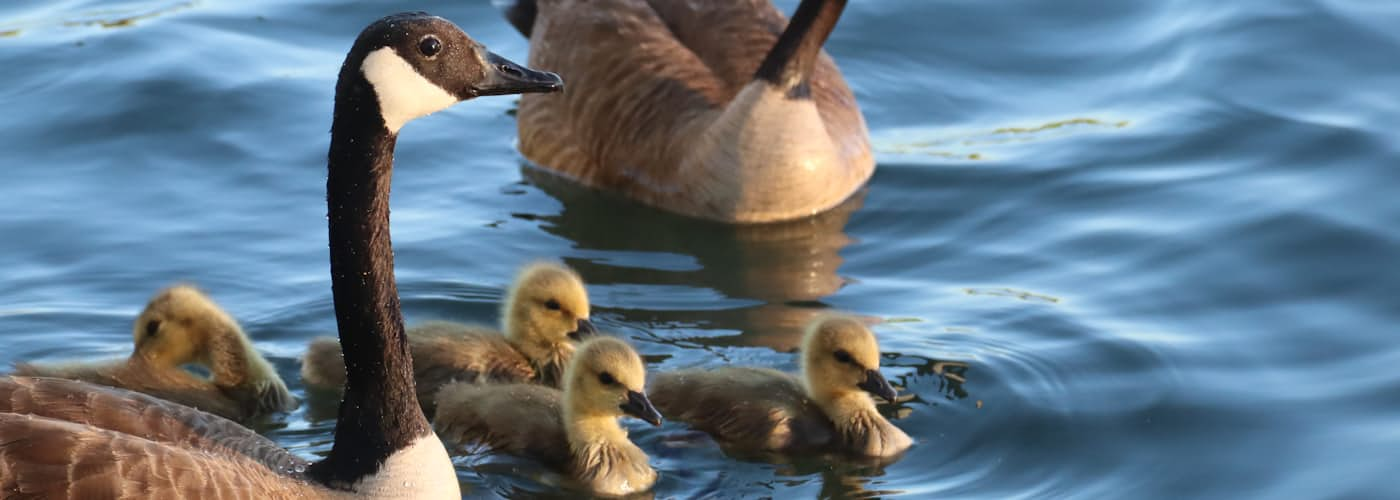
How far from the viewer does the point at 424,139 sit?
36.6 ft

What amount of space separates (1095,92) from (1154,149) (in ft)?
2.93

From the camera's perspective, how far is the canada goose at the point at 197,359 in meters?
7.52

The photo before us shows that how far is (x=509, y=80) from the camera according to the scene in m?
5.89

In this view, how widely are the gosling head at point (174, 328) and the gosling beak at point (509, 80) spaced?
7.33 feet

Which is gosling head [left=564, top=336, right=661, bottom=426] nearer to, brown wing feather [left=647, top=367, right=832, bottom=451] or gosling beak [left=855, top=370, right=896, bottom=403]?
brown wing feather [left=647, top=367, right=832, bottom=451]

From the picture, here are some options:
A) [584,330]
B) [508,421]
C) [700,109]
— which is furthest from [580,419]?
[700,109]

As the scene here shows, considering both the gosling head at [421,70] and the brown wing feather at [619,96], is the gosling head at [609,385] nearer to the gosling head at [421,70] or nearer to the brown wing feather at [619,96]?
the gosling head at [421,70]

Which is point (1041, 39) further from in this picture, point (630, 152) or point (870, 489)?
point (870, 489)

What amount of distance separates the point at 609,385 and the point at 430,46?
1785mm

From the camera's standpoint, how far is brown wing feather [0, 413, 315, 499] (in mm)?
5324

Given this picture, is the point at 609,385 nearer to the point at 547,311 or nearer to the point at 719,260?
the point at 547,311

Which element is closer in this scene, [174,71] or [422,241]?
[422,241]

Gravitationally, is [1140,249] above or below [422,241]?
above

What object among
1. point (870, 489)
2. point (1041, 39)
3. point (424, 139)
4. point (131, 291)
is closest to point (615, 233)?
point (424, 139)
